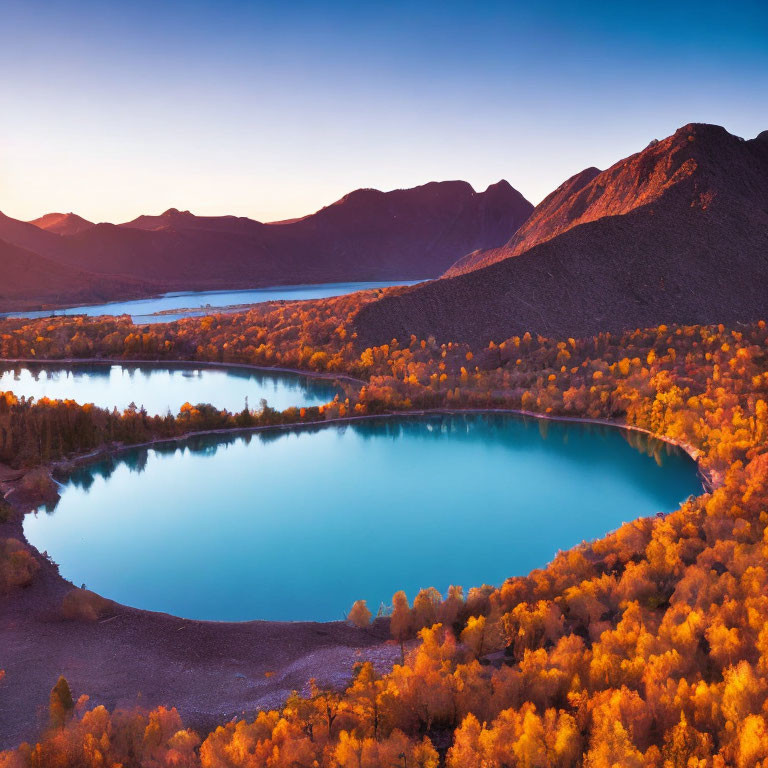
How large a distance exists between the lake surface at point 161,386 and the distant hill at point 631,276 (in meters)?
10.0

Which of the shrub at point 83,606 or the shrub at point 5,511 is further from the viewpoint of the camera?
the shrub at point 5,511

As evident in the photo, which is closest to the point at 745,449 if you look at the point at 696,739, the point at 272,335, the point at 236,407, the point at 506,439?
the point at 506,439

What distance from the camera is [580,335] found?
60.4 metres

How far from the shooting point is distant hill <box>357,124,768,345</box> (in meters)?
62.8

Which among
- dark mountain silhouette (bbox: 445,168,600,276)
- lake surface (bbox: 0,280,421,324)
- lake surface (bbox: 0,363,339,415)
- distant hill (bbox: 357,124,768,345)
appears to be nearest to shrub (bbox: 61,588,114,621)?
lake surface (bbox: 0,363,339,415)

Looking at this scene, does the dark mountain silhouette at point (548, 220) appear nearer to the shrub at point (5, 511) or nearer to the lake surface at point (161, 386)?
the lake surface at point (161, 386)

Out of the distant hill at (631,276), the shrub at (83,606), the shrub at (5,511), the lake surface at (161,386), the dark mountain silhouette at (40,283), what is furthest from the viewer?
the dark mountain silhouette at (40,283)

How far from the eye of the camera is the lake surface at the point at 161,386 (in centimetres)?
5367

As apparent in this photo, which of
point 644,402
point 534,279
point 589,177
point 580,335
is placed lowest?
point 644,402

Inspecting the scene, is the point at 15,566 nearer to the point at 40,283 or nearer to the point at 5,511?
the point at 5,511

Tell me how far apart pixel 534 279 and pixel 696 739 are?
56.9 m

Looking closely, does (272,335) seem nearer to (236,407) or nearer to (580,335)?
(236,407)

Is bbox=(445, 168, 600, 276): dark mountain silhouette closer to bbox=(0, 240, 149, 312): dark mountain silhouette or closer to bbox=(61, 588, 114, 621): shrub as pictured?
bbox=(0, 240, 149, 312): dark mountain silhouette

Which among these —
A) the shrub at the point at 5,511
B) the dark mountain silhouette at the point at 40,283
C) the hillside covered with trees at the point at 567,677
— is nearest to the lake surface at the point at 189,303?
the dark mountain silhouette at the point at 40,283
